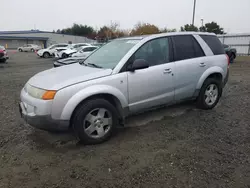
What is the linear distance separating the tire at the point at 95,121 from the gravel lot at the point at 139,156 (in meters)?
0.15

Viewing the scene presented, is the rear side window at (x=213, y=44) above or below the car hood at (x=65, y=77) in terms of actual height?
above

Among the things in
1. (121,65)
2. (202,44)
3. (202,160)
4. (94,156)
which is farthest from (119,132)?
(202,44)

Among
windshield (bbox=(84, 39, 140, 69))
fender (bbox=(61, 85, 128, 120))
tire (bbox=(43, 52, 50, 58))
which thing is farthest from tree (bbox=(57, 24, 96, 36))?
fender (bbox=(61, 85, 128, 120))

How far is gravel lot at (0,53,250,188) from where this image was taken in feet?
8.41

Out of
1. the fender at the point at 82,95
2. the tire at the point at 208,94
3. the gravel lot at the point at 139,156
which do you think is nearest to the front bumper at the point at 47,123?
the fender at the point at 82,95

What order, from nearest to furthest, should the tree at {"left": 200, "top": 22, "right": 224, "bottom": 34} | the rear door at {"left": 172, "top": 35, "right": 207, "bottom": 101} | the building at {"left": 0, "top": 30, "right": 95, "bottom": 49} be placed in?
1. the rear door at {"left": 172, "top": 35, "right": 207, "bottom": 101}
2. the tree at {"left": 200, "top": 22, "right": 224, "bottom": 34}
3. the building at {"left": 0, "top": 30, "right": 95, "bottom": 49}

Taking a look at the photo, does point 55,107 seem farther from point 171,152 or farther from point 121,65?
point 171,152

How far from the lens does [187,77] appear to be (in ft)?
14.1

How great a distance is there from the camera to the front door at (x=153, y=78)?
3.67 m

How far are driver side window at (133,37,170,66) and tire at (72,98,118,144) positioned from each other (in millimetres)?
1039

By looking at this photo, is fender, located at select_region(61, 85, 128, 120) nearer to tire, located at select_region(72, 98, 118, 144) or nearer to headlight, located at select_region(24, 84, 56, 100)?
tire, located at select_region(72, 98, 118, 144)

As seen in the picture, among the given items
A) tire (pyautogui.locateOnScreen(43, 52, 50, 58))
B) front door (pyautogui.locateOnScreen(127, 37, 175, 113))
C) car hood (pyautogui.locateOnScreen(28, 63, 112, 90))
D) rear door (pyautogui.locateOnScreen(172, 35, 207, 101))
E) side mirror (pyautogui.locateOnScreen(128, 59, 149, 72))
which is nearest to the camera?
car hood (pyautogui.locateOnScreen(28, 63, 112, 90))

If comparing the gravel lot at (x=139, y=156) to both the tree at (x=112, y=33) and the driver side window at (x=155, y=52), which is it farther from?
the tree at (x=112, y=33)

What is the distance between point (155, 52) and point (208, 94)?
5.67ft
